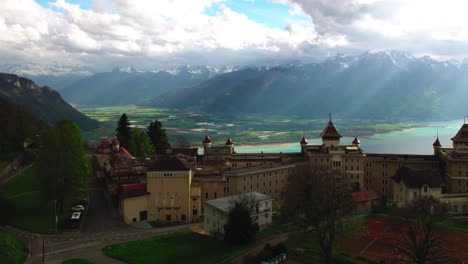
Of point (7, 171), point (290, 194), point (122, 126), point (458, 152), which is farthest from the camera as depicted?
point (122, 126)

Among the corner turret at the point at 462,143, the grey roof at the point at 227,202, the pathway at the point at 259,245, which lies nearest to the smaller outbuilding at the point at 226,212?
the grey roof at the point at 227,202

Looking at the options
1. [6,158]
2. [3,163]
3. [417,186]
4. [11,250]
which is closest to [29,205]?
[11,250]

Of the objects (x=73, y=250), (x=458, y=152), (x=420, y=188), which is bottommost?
(x=73, y=250)

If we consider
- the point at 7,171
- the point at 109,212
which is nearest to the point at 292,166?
the point at 109,212

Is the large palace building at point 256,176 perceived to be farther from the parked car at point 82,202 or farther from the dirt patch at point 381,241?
the dirt patch at point 381,241

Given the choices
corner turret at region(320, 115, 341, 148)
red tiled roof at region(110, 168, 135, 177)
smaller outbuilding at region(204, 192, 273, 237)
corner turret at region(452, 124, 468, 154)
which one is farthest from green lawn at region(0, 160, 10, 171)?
corner turret at region(452, 124, 468, 154)

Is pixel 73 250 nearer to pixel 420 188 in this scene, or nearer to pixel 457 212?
pixel 420 188

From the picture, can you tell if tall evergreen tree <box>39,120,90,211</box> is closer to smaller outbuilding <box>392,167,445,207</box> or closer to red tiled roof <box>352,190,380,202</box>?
red tiled roof <box>352,190,380,202</box>
